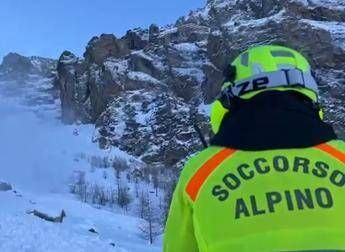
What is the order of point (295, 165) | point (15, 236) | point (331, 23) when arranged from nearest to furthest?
point (295, 165), point (15, 236), point (331, 23)

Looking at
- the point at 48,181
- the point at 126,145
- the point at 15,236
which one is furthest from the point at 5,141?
the point at 15,236

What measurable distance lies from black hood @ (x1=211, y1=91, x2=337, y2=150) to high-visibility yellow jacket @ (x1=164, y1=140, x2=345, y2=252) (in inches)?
1.2

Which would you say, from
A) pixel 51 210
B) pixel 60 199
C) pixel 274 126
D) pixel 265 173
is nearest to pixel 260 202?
pixel 265 173

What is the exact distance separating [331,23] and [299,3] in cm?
1276

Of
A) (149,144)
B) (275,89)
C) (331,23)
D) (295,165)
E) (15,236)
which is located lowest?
(15,236)

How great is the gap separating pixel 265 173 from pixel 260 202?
0.12m

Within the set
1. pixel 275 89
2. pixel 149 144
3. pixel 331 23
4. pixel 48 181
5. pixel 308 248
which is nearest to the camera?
pixel 308 248

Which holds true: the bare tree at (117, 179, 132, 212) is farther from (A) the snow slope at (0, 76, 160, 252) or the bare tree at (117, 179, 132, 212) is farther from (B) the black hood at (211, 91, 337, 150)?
(B) the black hood at (211, 91, 337, 150)

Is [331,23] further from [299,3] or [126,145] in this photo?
[126,145]

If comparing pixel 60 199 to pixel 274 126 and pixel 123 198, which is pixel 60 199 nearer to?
pixel 123 198

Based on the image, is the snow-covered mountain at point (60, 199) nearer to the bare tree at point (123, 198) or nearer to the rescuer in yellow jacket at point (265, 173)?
the bare tree at point (123, 198)

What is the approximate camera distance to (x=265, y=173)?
256 cm

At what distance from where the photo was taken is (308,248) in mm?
2391

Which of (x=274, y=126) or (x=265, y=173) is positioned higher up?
(x=274, y=126)
